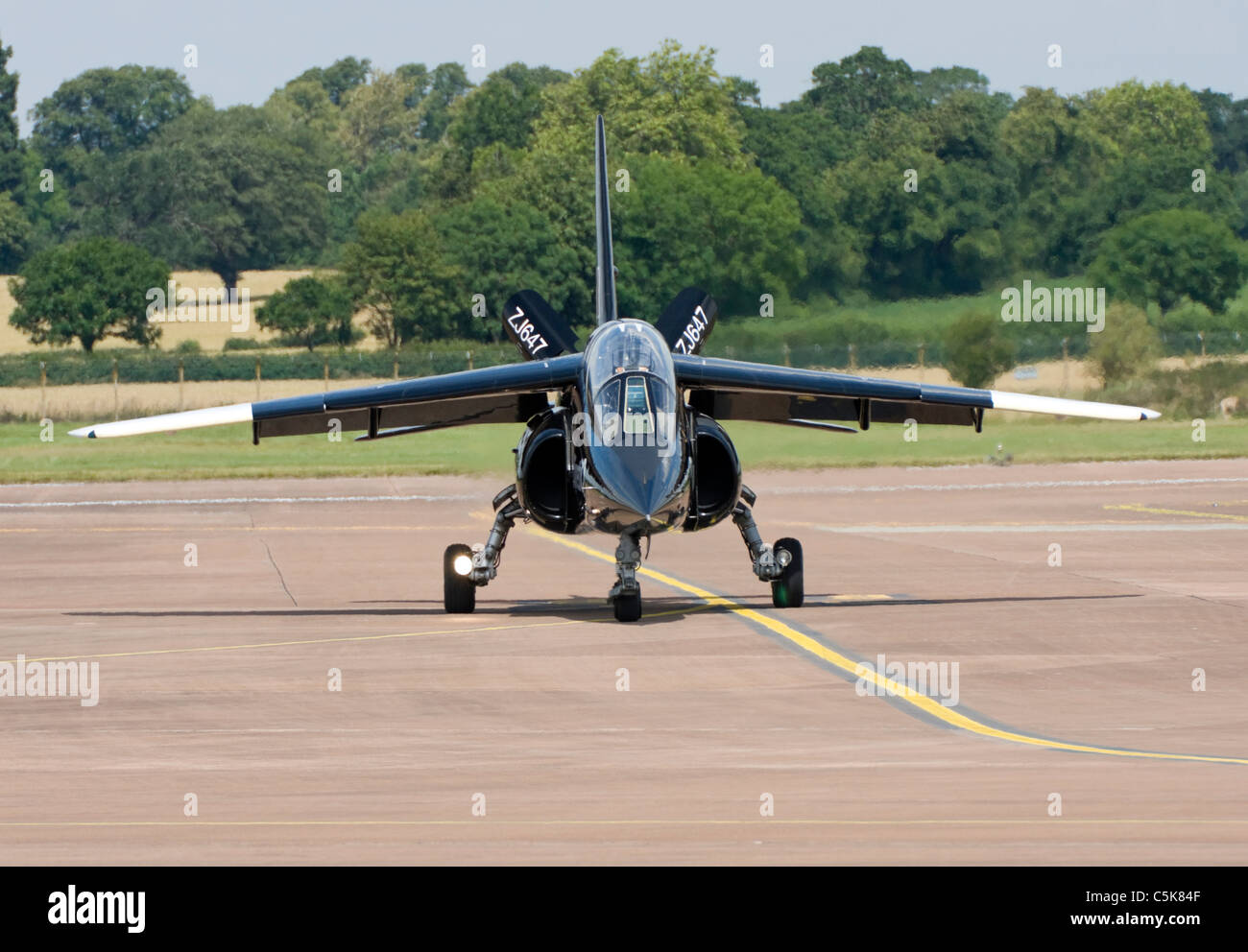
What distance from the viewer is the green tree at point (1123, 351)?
66.1 metres

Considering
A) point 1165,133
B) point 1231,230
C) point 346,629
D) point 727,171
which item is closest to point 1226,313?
point 1231,230

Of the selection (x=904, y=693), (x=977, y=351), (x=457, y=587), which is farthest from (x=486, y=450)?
(x=904, y=693)

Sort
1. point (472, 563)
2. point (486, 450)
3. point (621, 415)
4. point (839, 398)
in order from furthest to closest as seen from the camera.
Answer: point (486, 450) → point (839, 398) → point (472, 563) → point (621, 415)

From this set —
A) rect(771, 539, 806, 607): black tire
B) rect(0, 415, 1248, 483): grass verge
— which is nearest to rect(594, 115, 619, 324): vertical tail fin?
rect(771, 539, 806, 607): black tire

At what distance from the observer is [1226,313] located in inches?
3214

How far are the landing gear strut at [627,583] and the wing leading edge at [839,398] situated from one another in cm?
→ 245

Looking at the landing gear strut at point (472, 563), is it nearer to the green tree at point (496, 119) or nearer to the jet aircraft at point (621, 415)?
the jet aircraft at point (621, 415)

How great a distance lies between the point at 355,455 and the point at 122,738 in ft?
139

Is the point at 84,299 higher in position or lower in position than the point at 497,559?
higher

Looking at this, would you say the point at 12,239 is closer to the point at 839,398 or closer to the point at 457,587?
the point at 457,587

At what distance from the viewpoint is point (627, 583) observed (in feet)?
70.6

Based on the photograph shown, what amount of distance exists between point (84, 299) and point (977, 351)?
152 ft

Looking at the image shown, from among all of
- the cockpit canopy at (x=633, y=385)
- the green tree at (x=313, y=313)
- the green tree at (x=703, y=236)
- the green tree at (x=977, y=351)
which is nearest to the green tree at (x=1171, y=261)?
the green tree at (x=977, y=351)
